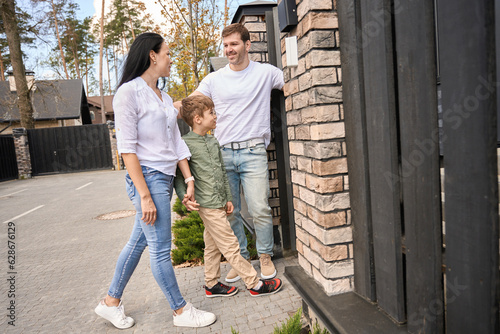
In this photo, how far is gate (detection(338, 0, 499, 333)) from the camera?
125cm

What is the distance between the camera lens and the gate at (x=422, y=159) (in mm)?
1247

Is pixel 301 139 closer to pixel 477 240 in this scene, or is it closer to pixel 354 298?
pixel 354 298

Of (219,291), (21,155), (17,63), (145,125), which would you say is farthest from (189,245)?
(17,63)

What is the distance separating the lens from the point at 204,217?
9.72ft

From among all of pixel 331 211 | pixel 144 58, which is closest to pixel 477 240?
pixel 331 211

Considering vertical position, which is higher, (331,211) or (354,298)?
(331,211)

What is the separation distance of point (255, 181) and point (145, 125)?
1.20 m

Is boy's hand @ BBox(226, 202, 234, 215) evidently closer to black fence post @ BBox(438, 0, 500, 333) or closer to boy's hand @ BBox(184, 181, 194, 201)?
boy's hand @ BBox(184, 181, 194, 201)

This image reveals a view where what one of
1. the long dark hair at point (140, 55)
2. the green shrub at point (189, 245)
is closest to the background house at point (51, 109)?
the green shrub at point (189, 245)

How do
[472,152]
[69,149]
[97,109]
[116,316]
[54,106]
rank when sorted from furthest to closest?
1. [97,109]
2. [54,106]
3. [69,149]
4. [116,316]
5. [472,152]

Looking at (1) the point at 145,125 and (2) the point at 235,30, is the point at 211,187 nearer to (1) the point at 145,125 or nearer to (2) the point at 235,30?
(1) the point at 145,125

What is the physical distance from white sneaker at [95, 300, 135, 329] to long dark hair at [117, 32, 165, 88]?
65.6 inches

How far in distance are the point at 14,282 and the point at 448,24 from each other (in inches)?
181

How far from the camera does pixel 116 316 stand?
108 inches
